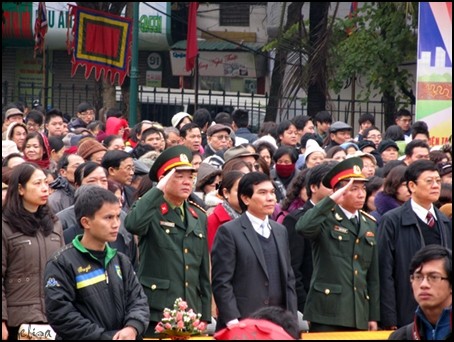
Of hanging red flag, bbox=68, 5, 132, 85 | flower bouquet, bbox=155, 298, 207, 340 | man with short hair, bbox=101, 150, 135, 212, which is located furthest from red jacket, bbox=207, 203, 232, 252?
hanging red flag, bbox=68, 5, 132, 85

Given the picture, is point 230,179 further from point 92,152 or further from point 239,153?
point 92,152

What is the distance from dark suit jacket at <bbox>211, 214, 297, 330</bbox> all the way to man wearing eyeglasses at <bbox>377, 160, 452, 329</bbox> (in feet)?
3.51

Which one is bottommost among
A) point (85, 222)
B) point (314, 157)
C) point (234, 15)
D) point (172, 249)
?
point (172, 249)

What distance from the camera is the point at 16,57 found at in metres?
38.9

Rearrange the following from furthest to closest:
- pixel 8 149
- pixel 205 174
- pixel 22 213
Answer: pixel 8 149
pixel 205 174
pixel 22 213

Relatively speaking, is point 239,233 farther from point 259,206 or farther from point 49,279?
point 49,279

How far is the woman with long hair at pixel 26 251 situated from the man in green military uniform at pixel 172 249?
562 millimetres

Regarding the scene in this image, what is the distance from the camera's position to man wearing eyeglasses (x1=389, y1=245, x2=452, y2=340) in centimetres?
633

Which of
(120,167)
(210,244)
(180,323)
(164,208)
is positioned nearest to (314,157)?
(120,167)

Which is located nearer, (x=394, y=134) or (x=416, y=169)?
(x=416, y=169)

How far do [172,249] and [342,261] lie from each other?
4.24 ft

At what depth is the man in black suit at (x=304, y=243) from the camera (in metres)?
9.59

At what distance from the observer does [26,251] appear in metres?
8.30

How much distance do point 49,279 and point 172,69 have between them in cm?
2971
